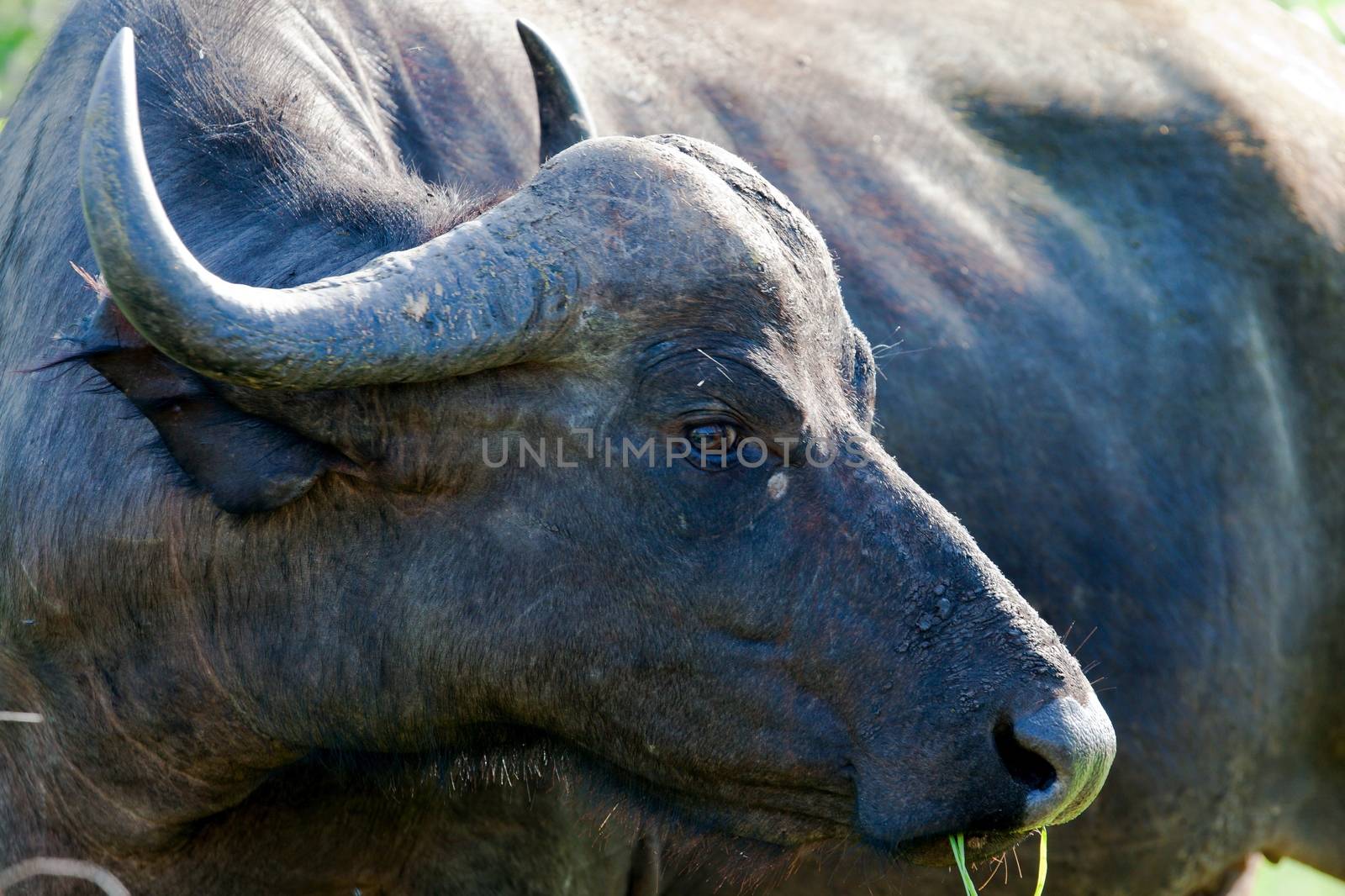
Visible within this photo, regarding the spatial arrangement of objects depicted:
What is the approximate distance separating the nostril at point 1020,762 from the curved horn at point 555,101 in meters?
2.38

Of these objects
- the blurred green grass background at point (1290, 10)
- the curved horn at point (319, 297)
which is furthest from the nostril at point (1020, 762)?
the blurred green grass background at point (1290, 10)

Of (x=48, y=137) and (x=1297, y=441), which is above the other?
(x=48, y=137)

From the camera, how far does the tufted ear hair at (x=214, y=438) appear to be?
359cm

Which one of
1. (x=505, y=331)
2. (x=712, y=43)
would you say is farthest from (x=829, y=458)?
(x=712, y=43)

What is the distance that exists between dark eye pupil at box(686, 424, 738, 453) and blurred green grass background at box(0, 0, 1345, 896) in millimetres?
7409

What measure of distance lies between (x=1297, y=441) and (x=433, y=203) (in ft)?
14.3

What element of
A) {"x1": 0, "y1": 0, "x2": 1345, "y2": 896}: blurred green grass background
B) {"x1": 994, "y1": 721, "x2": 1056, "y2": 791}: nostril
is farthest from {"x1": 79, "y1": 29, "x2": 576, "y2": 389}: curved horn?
{"x1": 0, "y1": 0, "x2": 1345, "y2": 896}: blurred green grass background

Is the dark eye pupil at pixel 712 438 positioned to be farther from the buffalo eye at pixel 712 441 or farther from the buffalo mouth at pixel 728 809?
the buffalo mouth at pixel 728 809

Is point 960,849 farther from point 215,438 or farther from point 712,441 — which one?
point 215,438

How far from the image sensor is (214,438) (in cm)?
367

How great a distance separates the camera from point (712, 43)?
20.9 ft

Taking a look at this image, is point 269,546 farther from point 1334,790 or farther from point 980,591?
point 1334,790

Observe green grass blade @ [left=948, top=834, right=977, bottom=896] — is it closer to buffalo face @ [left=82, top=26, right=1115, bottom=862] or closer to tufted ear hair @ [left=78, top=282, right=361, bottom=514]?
buffalo face @ [left=82, top=26, right=1115, bottom=862]

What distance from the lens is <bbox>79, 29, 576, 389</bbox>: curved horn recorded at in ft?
10.3
